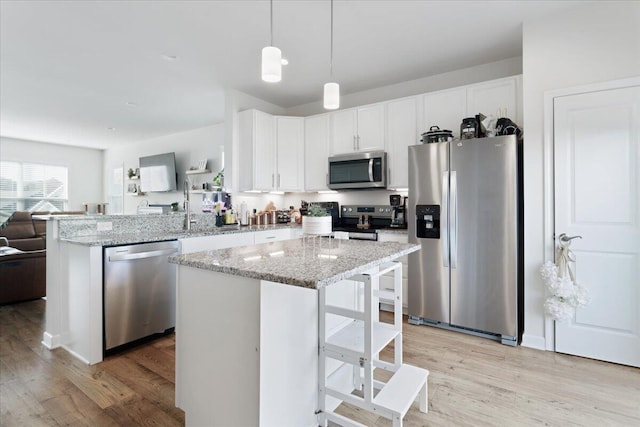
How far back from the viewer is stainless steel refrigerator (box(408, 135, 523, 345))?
2701 millimetres

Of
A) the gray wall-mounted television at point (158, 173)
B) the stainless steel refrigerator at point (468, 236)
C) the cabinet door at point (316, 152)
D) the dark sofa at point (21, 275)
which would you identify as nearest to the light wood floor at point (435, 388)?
the stainless steel refrigerator at point (468, 236)

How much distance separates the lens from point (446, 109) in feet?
11.2

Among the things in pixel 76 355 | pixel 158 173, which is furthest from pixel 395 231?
pixel 158 173

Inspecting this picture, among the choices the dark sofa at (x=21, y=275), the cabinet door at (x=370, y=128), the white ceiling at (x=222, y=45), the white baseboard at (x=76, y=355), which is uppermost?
the white ceiling at (x=222, y=45)

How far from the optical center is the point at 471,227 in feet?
9.38

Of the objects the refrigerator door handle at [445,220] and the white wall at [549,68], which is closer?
the white wall at [549,68]

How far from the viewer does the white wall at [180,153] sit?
6219 millimetres

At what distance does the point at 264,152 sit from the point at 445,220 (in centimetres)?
236

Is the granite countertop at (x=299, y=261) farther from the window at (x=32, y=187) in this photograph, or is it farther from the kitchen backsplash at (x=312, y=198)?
the window at (x=32, y=187)

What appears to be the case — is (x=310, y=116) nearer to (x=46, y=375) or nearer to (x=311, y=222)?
(x=311, y=222)

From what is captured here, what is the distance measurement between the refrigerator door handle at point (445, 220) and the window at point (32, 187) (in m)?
8.37

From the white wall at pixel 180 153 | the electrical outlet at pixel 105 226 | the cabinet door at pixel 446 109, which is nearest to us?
the electrical outlet at pixel 105 226

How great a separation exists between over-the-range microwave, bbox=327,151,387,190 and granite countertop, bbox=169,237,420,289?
1.90 meters

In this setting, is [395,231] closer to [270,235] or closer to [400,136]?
[400,136]
